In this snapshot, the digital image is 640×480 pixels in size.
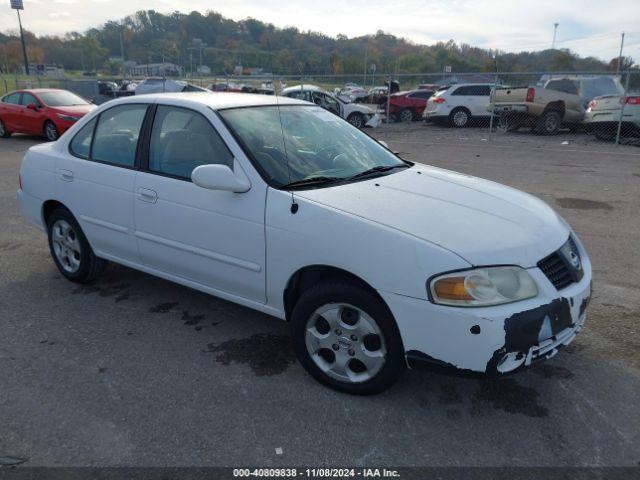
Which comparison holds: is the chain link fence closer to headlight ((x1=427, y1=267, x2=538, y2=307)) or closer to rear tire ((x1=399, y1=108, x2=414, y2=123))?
rear tire ((x1=399, y1=108, x2=414, y2=123))

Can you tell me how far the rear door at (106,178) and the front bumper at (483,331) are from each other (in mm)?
2262

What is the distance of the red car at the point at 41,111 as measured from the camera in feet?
46.1

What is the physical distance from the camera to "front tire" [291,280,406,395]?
2746 mm

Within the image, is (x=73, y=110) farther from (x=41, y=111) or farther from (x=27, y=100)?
(x=27, y=100)

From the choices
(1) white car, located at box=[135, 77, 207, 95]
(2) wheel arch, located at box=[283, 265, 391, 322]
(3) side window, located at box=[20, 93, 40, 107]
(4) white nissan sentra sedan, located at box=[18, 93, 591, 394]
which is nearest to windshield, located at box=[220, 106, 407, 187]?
(4) white nissan sentra sedan, located at box=[18, 93, 591, 394]

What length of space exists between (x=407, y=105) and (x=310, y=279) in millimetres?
20812

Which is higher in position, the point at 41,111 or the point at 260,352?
the point at 41,111

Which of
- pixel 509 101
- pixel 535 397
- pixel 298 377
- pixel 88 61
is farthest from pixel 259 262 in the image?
pixel 88 61

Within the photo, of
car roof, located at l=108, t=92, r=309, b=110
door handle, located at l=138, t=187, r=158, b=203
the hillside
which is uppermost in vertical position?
the hillside

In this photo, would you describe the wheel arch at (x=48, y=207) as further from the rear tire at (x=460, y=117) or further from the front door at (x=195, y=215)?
the rear tire at (x=460, y=117)

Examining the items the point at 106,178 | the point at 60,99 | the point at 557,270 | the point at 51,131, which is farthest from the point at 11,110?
the point at 557,270

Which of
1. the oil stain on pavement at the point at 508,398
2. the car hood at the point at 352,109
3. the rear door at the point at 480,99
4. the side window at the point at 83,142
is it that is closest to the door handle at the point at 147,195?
the side window at the point at 83,142

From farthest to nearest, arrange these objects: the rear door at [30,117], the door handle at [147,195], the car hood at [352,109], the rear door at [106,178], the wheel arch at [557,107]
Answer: the car hood at [352,109], the wheel arch at [557,107], the rear door at [30,117], the rear door at [106,178], the door handle at [147,195]

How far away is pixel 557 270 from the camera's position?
9.29 feet
